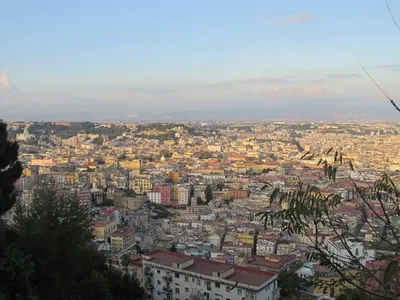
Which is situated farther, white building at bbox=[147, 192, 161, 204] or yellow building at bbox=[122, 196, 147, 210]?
white building at bbox=[147, 192, 161, 204]

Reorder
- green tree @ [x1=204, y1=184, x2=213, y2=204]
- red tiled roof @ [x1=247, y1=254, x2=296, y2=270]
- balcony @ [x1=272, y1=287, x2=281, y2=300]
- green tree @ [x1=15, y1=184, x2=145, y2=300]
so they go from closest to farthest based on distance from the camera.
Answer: green tree @ [x1=15, y1=184, x2=145, y2=300], balcony @ [x1=272, y1=287, x2=281, y2=300], red tiled roof @ [x1=247, y1=254, x2=296, y2=270], green tree @ [x1=204, y1=184, x2=213, y2=204]

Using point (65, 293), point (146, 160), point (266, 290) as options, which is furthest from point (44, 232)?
point (146, 160)

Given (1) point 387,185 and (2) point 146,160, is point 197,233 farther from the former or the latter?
(2) point 146,160

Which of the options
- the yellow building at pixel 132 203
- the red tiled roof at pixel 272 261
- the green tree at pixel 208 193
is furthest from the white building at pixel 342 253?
the green tree at pixel 208 193

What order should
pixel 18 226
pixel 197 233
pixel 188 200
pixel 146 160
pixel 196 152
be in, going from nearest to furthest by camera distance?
pixel 18 226 < pixel 197 233 < pixel 188 200 < pixel 146 160 < pixel 196 152

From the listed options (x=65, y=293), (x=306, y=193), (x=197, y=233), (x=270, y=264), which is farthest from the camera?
(x=197, y=233)

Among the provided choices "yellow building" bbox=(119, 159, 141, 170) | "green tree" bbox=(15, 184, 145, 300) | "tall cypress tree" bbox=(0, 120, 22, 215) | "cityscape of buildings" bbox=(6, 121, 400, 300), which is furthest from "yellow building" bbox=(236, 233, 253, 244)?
"yellow building" bbox=(119, 159, 141, 170)

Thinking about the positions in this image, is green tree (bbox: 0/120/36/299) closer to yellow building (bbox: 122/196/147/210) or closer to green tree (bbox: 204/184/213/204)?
yellow building (bbox: 122/196/147/210)
